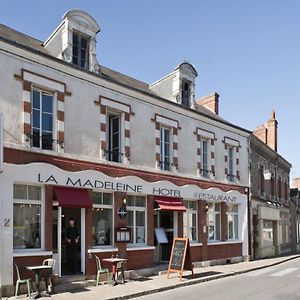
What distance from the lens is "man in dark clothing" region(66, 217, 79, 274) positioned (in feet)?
43.8

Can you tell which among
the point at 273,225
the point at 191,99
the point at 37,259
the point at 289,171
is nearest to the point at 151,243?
the point at 37,259

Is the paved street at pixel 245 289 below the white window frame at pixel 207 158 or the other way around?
below

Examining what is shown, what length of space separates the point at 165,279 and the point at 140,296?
105 inches

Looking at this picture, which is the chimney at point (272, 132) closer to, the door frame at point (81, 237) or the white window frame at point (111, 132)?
the white window frame at point (111, 132)

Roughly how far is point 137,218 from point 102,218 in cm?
180

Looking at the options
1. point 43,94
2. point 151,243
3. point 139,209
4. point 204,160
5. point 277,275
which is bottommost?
point 277,275

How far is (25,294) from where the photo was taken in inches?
445

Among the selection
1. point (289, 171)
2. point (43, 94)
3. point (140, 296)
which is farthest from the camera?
point (289, 171)

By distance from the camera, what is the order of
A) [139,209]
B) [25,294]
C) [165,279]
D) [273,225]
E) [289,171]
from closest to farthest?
[25,294] → [165,279] → [139,209] → [273,225] → [289,171]

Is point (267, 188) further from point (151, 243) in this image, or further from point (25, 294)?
point (25, 294)

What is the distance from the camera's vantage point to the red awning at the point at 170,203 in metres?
16.5

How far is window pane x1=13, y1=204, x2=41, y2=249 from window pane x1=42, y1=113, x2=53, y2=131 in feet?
7.28

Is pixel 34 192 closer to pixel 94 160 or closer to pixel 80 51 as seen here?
pixel 94 160

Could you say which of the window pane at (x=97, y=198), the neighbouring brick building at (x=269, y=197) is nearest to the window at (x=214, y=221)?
the neighbouring brick building at (x=269, y=197)
